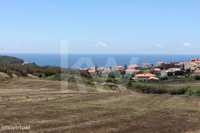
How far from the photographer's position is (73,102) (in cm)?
1328

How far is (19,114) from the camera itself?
33.8 ft

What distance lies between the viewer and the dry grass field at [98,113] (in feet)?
29.4

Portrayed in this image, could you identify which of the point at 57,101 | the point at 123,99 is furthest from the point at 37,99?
the point at 123,99

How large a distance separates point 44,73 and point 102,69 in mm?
4795

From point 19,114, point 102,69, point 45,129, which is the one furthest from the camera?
point 102,69

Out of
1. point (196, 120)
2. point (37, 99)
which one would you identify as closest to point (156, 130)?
point (196, 120)

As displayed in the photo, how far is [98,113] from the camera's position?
428 inches

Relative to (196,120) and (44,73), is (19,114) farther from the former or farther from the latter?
(44,73)

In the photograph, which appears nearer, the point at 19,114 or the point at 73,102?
the point at 19,114

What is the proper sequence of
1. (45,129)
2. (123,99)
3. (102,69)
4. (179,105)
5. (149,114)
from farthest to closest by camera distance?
(102,69) < (123,99) < (179,105) < (149,114) < (45,129)

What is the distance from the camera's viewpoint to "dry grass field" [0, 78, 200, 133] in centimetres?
895

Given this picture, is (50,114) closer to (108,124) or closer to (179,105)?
(108,124)

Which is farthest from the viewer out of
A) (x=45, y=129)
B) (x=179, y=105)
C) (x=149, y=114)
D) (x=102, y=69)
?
(x=102, y=69)

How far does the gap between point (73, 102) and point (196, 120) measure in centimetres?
483
